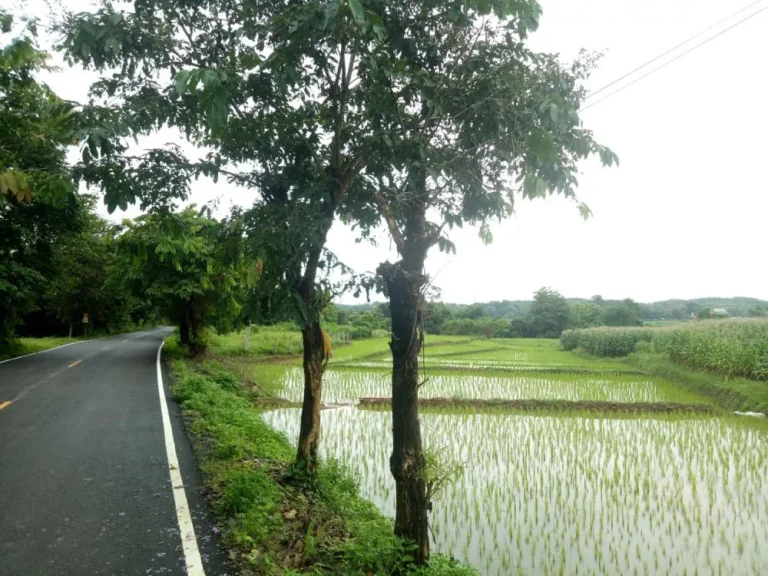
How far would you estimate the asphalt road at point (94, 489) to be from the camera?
14.4 ft

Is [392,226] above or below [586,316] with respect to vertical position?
above

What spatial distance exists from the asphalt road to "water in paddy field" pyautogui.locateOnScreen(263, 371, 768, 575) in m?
2.63

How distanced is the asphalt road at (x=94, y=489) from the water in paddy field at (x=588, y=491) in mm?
2635

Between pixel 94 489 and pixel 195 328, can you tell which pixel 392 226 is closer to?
pixel 94 489

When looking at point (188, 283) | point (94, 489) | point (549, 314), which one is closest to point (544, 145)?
point (94, 489)

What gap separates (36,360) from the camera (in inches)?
730

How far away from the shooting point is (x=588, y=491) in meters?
7.69

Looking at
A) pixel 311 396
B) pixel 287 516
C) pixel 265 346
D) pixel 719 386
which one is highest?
pixel 311 396

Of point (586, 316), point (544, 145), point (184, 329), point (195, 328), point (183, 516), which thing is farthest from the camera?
point (586, 316)

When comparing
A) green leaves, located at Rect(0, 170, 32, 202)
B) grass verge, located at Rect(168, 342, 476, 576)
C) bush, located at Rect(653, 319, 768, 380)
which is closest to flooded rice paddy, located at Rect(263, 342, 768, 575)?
grass verge, located at Rect(168, 342, 476, 576)

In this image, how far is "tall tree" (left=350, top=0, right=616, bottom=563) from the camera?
168 inches

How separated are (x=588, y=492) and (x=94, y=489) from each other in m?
6.30

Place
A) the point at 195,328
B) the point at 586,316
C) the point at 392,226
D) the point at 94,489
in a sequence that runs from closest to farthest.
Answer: the point at 392,226 → the point at 94,489 → the point at 195,328 → the point at 586,316

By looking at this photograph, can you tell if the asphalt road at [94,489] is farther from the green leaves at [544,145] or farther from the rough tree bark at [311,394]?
the green leaves at [544,145]
